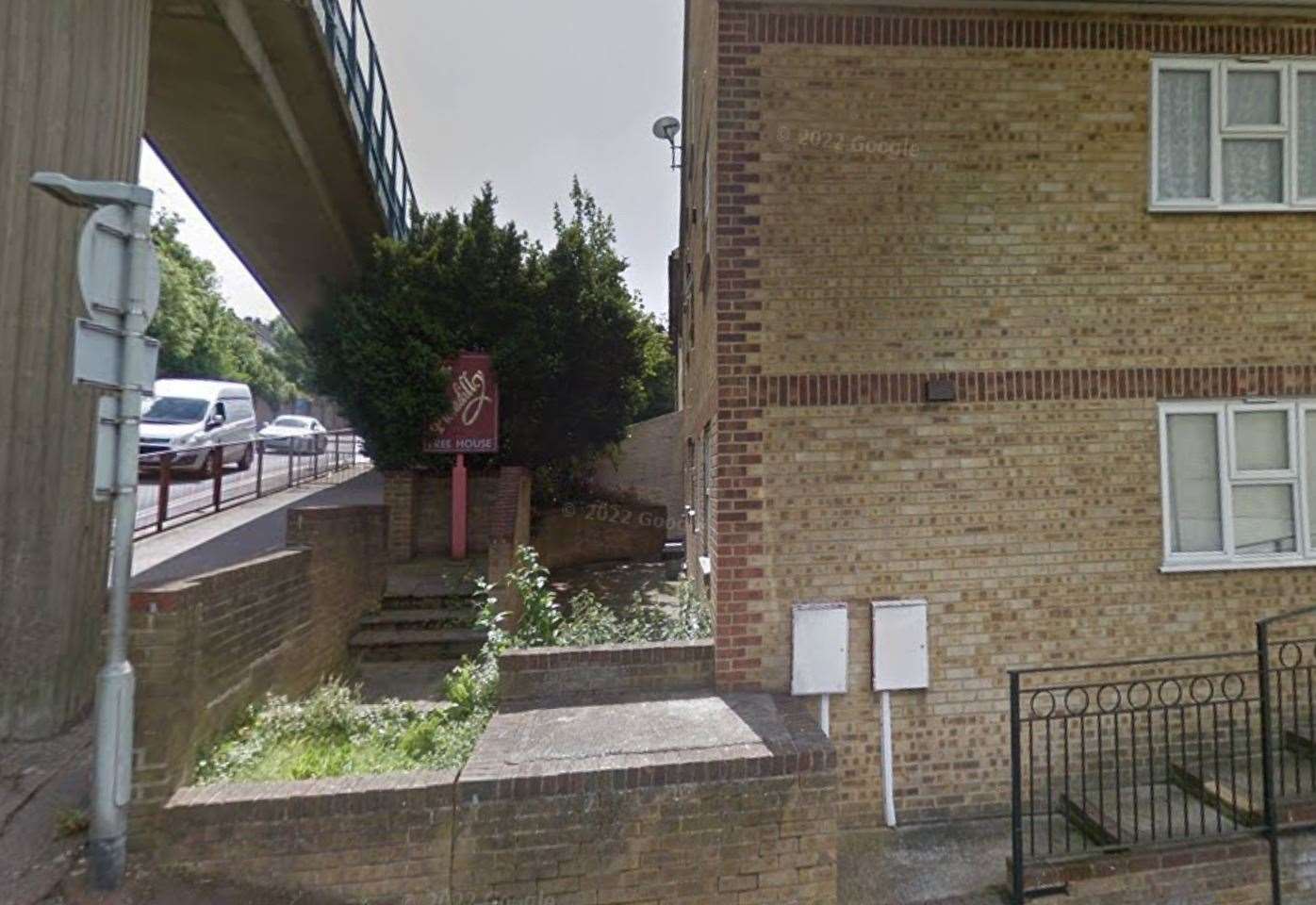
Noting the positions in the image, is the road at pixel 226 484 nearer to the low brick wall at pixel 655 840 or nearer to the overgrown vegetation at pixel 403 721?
the overgrown vegetation at pixel 403 721

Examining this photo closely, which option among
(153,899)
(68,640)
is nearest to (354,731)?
(153,899)

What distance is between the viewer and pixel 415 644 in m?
7.23

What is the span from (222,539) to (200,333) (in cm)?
2592

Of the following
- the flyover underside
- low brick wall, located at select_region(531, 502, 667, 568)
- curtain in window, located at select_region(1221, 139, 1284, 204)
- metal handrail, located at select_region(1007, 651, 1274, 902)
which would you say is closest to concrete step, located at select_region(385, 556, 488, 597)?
low brick wall, located at select_region(531, 502, 667, 568)

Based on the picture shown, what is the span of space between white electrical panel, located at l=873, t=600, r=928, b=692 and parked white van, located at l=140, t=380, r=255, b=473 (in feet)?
34.4

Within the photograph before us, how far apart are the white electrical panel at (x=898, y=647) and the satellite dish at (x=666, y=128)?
12735mm

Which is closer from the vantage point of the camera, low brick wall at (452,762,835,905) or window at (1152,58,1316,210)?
low brick wall at (452,762,835,905)

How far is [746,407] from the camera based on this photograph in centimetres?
432

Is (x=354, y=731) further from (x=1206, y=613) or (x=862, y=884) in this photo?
(x=1206, y=613)

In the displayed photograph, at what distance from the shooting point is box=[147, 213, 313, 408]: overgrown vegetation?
24344 mm

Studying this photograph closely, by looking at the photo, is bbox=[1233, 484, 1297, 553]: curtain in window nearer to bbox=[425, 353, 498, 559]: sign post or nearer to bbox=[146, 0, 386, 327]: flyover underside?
bbox=[425, 353, 498, 559]: sign post

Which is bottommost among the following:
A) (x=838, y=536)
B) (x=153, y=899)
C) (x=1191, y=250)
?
(x=153, y=899)

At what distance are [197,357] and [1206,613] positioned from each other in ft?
118

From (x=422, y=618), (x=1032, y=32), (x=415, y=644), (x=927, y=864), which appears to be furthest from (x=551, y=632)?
(x=1032, y=32)
